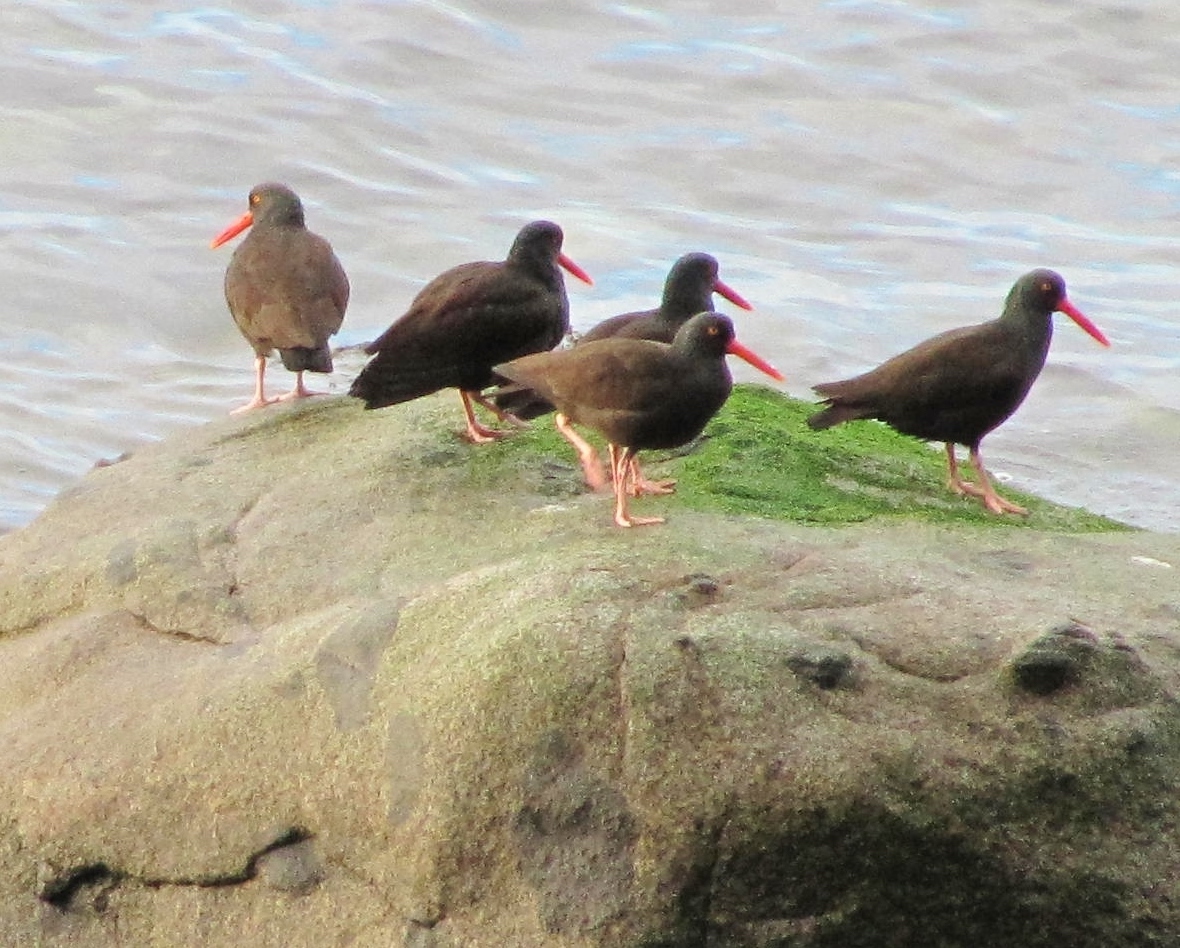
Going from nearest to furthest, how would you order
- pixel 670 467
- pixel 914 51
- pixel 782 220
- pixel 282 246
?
1. pixel 670 467
2. pixel 282 246
3. pixel 782 220
4. pixel 914 51

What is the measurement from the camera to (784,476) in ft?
20.1

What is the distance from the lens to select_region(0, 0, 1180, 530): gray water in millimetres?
11320

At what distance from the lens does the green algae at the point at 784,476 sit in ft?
19.2

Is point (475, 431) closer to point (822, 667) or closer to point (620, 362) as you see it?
point (620, 362)

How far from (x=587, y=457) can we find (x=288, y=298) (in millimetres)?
2039

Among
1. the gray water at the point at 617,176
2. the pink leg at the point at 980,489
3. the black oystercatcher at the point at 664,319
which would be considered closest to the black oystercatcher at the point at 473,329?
the black oystercatcher at the point at 664,319

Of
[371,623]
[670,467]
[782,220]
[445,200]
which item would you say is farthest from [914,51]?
[371,623]

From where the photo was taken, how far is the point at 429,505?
18.9ft

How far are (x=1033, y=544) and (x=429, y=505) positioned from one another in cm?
176

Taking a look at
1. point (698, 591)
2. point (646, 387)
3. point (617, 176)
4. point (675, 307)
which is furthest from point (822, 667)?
point (617, 176)

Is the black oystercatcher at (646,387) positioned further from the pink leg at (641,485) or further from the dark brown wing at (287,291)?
the dark brown wing at (287,291)

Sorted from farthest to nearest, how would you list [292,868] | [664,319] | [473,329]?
[664,319]
[473,329]
[292,868]

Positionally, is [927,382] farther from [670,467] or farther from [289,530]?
[289,530]

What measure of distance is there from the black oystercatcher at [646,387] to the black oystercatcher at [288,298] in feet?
6.21
